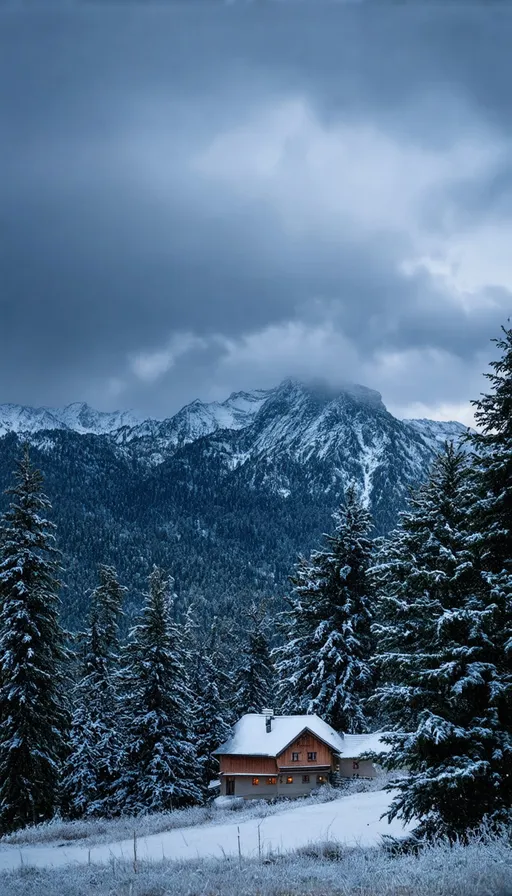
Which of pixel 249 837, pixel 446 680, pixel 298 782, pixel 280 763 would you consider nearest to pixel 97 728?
pixel 280 763

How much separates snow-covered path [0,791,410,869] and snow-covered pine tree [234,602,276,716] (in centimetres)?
2583

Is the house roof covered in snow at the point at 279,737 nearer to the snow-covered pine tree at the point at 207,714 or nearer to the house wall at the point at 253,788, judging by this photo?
the snow-covered pine tree at the point at 207,714

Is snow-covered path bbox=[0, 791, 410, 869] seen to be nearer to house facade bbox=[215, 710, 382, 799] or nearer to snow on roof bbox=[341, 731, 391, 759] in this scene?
snow on roof bbox=[341, 731, 391, 759]

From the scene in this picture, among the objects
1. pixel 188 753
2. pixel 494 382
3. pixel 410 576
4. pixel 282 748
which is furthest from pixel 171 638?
pixel 494 382

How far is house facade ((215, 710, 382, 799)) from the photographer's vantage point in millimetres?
45219

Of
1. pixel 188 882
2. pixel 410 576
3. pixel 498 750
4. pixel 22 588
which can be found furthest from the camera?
pixel 22 588

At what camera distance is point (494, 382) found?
1609 centimetres

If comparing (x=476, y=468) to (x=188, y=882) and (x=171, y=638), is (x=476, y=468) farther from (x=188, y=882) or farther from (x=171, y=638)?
(x=171, y=638)

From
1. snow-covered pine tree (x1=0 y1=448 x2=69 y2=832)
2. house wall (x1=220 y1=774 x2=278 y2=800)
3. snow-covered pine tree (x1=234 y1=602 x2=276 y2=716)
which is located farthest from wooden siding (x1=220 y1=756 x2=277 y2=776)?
snow-covered pine tree (x1=0 y1=448 x2=69 y2=832)

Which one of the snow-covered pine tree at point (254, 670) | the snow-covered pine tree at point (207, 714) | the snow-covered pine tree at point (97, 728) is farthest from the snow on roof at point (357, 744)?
the snow-covered pine tree at point (97, 728)

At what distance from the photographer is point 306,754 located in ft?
150

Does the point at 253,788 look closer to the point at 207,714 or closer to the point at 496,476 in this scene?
the point at 207,714

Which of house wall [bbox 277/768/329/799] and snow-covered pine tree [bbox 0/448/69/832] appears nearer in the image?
snow-covered pine tree [bbox 0/448/69/832]

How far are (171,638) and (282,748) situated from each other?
12359 mm
